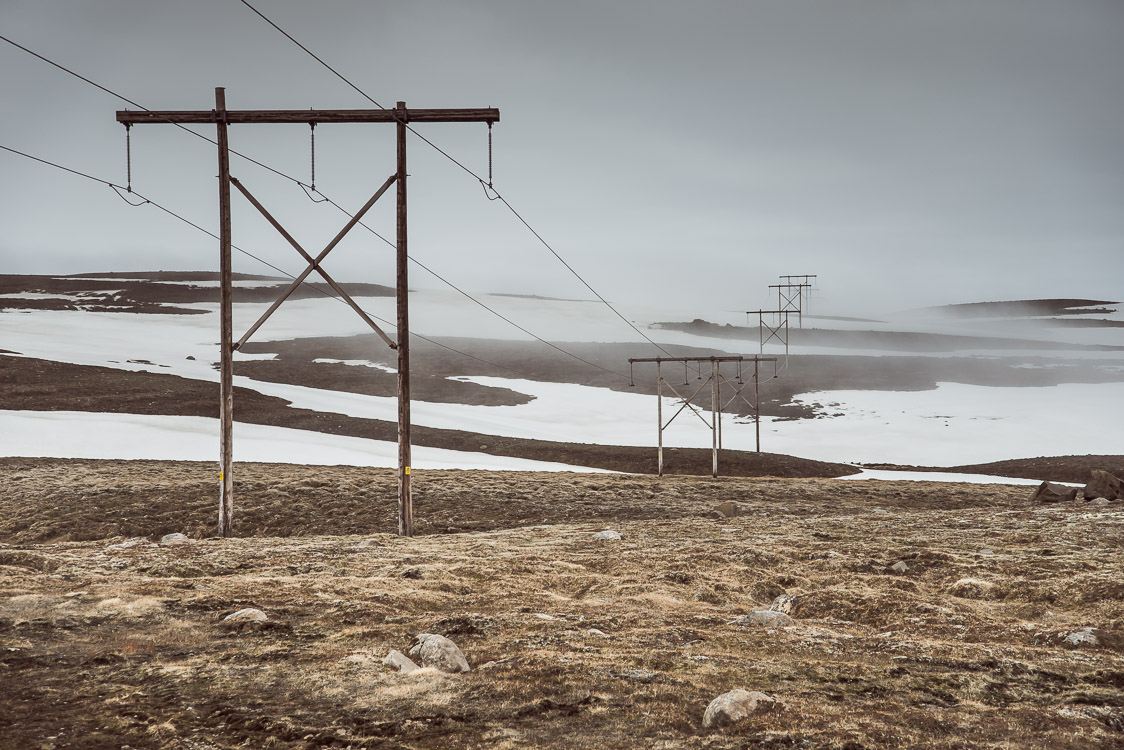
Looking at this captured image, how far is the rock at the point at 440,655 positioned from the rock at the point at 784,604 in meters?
5.45

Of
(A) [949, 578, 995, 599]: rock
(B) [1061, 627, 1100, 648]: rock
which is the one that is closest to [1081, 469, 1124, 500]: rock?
(A) [949, 578, 995, 599]: rock

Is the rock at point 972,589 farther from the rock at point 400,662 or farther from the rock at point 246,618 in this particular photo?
the rock at point 246,618

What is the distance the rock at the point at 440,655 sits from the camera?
23.5ft

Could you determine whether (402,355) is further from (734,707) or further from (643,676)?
(734,707)

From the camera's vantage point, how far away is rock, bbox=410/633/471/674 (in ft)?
23.5

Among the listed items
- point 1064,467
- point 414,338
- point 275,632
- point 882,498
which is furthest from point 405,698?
point 414,338

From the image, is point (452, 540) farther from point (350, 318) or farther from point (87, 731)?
point (350, 318)

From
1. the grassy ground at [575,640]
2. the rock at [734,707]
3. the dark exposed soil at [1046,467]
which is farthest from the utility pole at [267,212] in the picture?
the dark exposed soil at [1046,467]

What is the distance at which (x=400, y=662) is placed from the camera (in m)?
7.04

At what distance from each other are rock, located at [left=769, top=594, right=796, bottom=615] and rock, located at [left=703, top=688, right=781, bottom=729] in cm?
507

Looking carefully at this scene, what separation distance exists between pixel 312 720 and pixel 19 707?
2403 mm

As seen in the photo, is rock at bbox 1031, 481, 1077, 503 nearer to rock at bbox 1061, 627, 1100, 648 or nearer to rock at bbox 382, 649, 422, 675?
rock at bbox 1061, 627, 1100, 648

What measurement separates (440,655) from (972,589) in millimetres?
9385

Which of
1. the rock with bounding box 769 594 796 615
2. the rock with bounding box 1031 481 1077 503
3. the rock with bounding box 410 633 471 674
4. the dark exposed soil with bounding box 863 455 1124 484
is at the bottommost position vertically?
the dark exposed soil with bounding box 863 455 1124 484
